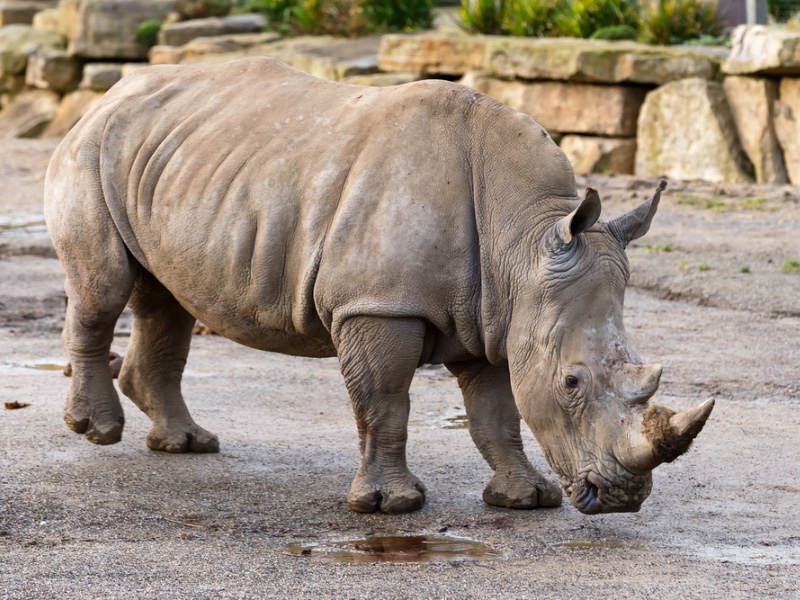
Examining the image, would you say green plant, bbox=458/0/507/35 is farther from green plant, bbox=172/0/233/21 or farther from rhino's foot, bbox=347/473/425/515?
rhino's foot, bbox=347/473/425/515

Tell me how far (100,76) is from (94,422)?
674 inches

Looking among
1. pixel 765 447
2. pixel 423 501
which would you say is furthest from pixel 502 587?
pixel 765 447

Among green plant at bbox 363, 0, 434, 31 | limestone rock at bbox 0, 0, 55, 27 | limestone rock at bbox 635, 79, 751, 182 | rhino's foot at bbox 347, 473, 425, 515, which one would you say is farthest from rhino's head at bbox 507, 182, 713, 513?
limestone rock at bbox 0, 0, 55, 27

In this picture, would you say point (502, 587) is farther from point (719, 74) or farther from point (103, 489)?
point (719, 74)

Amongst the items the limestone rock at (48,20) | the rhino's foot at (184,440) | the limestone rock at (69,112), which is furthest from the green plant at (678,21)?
the limestone rock at (48,20)

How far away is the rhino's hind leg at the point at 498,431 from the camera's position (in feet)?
17.9

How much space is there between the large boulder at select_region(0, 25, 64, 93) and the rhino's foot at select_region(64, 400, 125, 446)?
19022 millimetres

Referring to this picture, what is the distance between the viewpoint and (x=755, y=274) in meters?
10.4

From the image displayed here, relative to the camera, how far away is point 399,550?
486 centimetres

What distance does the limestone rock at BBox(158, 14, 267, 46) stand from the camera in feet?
72.4

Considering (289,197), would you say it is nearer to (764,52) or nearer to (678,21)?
(764,52)

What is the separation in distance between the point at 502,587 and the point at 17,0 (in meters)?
25.6

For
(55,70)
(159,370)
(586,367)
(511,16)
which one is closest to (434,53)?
(511,16)

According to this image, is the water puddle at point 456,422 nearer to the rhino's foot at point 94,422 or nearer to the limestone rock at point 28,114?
the rhino's foot at point 94,422
